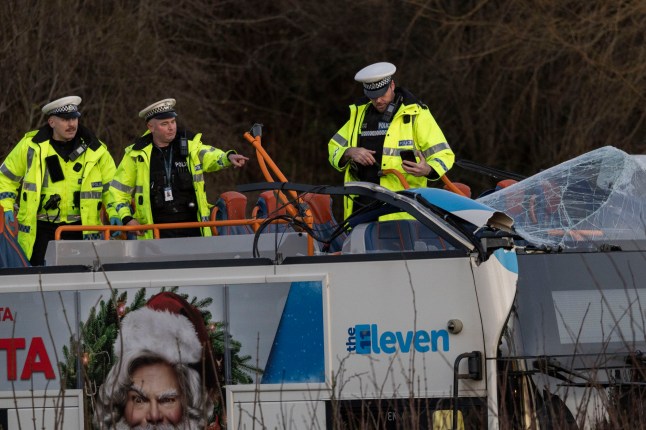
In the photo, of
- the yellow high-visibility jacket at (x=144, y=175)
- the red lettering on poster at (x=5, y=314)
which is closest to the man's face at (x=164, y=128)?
the yellow high-visibility jacket at (x=144, y=175)

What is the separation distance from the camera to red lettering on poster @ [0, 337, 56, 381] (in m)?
6.59

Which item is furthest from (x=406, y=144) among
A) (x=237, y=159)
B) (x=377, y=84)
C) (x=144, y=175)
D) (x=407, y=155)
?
(x=144, y=175)

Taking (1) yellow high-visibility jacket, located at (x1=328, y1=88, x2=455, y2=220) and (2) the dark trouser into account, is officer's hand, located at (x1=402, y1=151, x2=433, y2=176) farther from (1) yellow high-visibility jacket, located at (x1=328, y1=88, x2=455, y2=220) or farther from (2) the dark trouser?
(2) the dark trouser

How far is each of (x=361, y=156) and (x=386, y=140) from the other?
24cm

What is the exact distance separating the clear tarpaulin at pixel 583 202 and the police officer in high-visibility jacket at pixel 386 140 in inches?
50.2

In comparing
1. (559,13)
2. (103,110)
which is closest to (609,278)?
(103,110)

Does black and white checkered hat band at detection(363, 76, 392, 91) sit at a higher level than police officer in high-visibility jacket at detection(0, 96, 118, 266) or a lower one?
A: higher

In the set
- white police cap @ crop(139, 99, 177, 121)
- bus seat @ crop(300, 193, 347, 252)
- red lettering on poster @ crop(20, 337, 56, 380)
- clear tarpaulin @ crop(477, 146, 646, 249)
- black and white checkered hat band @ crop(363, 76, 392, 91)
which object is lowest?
red lettering on poster @ crop(20, 337, 56, 380)

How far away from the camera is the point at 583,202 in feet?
23.9

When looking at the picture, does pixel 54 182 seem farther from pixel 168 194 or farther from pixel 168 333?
pixel 168 333

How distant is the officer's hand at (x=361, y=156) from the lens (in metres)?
8.80

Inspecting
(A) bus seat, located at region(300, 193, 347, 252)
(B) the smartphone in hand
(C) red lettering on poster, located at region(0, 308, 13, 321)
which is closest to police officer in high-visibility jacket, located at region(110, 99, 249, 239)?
(A) bus seat, located at region(300, 193, 347, 252)

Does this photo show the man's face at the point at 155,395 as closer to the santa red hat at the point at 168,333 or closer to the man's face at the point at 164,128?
the santa red hat at the point at 168,333

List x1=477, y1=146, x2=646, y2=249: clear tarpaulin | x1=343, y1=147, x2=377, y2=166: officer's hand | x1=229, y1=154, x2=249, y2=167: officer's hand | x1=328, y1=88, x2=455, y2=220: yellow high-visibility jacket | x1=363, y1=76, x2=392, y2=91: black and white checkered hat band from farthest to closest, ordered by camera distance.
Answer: x1=229, y1=154, x2=249, y2=167: officer's hand
x1=363, y1=76, x2=392, y2=91: black and white checkered hat band
x1=328, y1=88, x2=455, y2=220: yellow high-visibility jacket
x1=343, y1=147, x2=377, y2=166: officer's hand
x1=477, y1=146, x2=646, y2=249: clear tarpaulin
